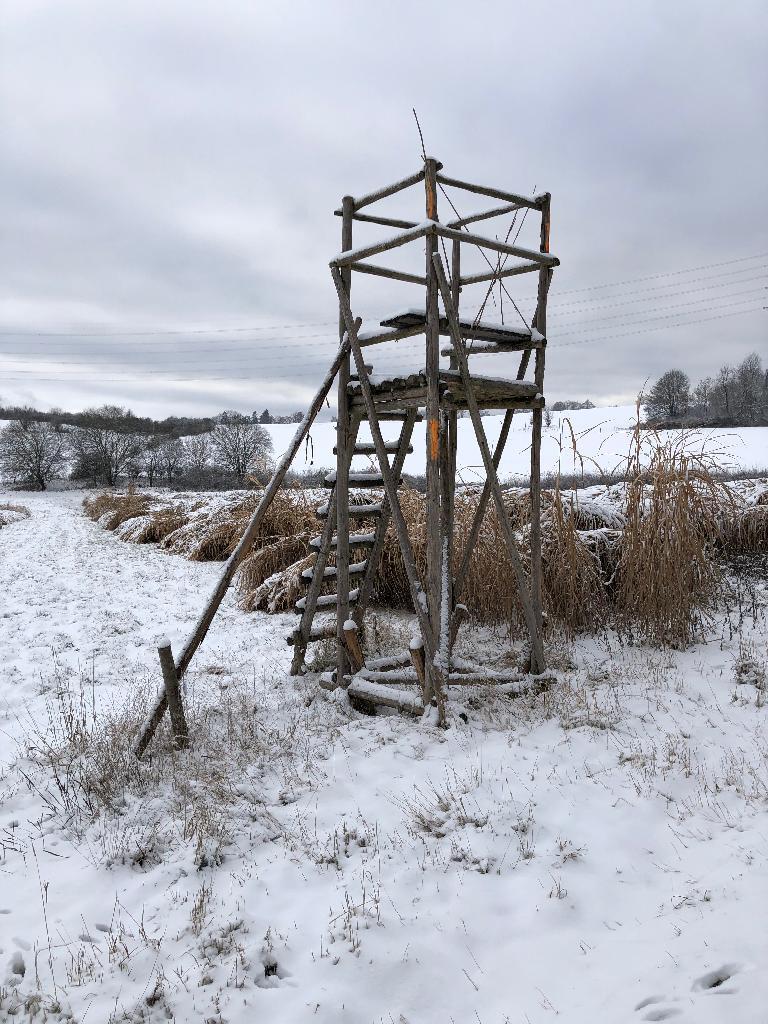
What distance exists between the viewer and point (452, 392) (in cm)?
496

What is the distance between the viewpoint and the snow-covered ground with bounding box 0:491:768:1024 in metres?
2.32

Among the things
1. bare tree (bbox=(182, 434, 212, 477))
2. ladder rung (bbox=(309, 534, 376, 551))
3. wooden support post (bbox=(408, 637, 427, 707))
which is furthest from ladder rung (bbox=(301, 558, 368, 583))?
bare tree (bbox=(182, 434, 212, 477))

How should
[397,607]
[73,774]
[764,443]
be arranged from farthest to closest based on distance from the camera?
[764,443], [397,607], [73,774]

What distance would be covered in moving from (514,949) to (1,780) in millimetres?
3354

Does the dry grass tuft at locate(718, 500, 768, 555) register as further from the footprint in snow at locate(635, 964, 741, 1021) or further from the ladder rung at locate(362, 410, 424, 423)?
the footprint in snow at locate(635, 964, 741, 1021)

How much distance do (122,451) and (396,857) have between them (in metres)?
55.0

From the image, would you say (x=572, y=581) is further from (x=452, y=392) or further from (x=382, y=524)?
(x=452, y=392)

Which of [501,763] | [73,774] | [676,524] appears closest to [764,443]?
[676,524]

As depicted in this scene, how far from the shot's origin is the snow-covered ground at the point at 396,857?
2318 mm

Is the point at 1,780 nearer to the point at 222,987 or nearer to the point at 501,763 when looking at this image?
the point at 222,987

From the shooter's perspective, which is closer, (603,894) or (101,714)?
(603,894)

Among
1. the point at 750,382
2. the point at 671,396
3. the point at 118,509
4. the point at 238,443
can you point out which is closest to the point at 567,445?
the point at 118,509

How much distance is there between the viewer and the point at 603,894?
2818mm

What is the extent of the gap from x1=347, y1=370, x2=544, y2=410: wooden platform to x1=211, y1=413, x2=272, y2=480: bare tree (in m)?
38.5
